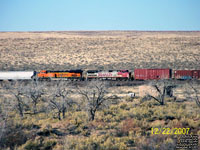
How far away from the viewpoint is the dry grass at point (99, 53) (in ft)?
207

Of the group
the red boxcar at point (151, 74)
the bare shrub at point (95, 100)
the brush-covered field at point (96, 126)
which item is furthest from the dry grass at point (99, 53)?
the brush-covered field at point (96, 126)

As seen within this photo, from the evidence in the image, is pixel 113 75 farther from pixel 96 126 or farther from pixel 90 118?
pixel 96 126

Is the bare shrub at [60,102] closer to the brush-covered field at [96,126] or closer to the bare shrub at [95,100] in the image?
the brush-covered field at [96,126]

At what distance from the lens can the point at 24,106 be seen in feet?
82.9

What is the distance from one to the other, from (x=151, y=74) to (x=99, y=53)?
3818 centimetres

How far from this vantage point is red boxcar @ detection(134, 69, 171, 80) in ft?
132

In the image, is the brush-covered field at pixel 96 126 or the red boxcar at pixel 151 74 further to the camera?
the red boxcar at pixel 151 74

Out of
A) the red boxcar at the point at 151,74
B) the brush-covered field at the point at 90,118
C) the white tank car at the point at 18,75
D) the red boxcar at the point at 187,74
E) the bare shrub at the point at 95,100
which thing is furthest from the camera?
the white tank car at the point at 18,75

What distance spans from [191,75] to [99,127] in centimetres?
2866

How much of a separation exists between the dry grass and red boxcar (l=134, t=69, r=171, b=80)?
52.3 feet

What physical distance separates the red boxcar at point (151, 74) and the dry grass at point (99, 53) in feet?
52.3

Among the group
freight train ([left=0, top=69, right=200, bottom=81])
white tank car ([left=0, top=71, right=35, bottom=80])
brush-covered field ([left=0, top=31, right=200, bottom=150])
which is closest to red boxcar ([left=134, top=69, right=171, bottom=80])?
freight train ([left=0, top=69, right=200, bottom=81])
